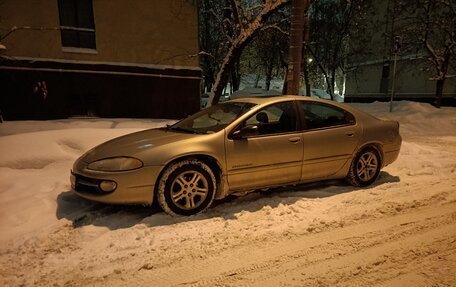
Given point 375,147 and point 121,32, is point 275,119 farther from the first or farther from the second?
point 121,32

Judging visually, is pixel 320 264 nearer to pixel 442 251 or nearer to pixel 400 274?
pixel 400 274

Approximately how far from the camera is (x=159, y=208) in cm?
416

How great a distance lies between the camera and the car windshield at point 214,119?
14.5ft

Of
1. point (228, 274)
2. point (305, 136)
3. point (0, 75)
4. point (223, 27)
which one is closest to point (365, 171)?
point (305, 136)

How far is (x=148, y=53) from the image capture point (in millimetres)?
13406

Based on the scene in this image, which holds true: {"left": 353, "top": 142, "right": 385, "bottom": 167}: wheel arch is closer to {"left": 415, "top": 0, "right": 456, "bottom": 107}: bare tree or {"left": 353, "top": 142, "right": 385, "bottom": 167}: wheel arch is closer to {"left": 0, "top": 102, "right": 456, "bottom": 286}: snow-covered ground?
{"left": 0, "top": 102, "right": 456, "bottom": 286}: snow-covered ground

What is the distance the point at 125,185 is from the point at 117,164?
0.85 feet

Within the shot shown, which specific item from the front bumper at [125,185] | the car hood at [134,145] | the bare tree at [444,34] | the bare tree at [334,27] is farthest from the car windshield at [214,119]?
the bare tree at [334,27]

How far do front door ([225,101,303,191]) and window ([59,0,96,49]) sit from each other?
34.5 feet

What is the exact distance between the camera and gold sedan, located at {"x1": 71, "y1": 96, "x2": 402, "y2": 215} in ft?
12.4

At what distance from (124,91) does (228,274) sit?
11569 millimetres

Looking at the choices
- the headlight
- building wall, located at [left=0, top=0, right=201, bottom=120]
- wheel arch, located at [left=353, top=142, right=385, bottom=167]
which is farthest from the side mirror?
building wall, located at [left=0, top=0, right=201, bottom=120]

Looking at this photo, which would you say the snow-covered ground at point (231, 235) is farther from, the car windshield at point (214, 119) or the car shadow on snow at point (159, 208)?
the car windshield at point (214, 119)

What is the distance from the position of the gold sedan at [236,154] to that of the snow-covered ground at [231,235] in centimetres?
28
